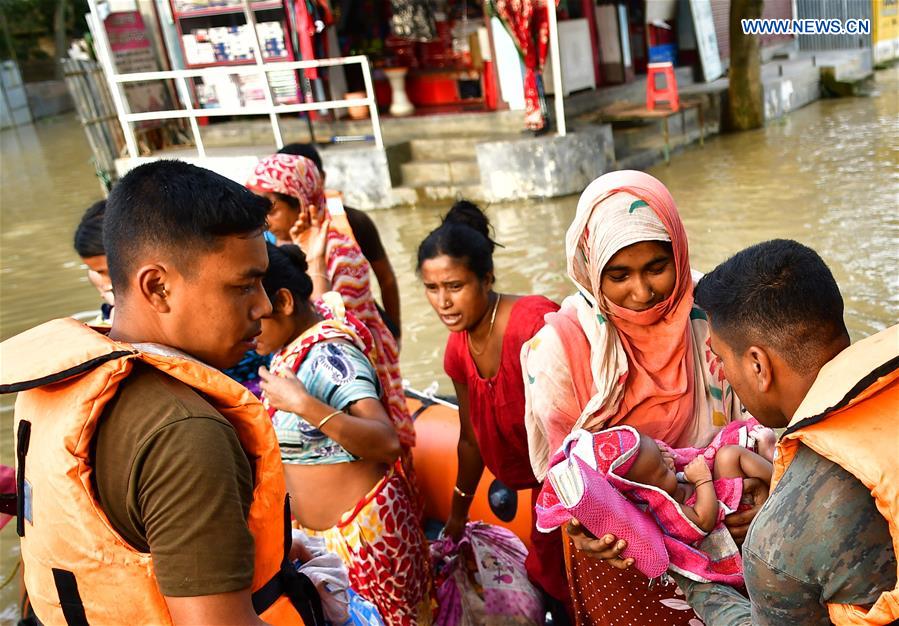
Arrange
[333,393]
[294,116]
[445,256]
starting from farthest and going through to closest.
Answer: [294,116]
[445,256]
[333,393]

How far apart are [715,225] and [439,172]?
374 cm

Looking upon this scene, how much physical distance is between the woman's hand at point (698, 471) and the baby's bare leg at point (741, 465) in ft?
0.11

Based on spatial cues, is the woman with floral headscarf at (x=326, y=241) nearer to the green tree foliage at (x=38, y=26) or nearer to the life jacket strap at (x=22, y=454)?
the life jacket strap at (x=22, y=454)

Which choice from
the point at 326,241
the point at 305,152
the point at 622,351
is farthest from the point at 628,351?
the point at 305,152

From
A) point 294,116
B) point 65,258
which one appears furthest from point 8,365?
point 294,116

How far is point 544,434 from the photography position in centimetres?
212

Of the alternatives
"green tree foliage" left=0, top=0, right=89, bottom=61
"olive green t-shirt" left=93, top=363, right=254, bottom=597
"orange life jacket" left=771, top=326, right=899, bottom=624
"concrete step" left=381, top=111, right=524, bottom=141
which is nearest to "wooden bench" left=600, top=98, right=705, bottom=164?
"concrete step" left=381, top=111, right=524, bottom=141

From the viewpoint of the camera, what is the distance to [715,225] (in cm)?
754

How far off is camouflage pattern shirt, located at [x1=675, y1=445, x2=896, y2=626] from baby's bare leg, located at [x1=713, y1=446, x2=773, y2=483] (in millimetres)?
499

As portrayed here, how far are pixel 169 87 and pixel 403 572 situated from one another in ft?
37.6

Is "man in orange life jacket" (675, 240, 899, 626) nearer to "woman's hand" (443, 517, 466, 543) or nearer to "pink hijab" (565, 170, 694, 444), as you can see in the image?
"pink hijab" (565, 170, 694, 444)

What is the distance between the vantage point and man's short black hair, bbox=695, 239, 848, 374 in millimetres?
1396

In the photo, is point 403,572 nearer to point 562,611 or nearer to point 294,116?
point 562,611

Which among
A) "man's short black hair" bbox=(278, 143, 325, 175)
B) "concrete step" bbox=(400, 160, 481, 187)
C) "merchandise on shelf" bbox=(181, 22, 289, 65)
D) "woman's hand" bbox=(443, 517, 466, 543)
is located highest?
"merchandise on shelf" bbox=(181, 22, 289, 65)
